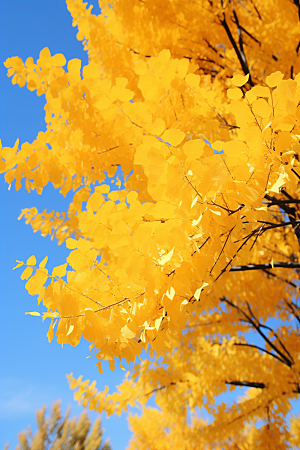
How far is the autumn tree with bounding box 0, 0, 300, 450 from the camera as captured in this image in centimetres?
79

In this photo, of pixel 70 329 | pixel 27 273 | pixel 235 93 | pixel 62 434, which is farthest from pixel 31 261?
pixel 62 434

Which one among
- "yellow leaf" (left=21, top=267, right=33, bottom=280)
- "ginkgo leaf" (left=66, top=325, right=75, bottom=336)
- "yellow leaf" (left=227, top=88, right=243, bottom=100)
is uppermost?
"yellow leaf" (left=227, top=88, right=243, bottom=100)

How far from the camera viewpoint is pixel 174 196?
75 cm

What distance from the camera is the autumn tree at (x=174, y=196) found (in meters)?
0.79

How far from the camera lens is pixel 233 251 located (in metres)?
0.83

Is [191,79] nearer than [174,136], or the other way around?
[174,136]

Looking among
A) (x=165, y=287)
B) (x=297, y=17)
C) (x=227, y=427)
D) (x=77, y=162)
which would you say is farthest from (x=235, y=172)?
(x=227, y=427)

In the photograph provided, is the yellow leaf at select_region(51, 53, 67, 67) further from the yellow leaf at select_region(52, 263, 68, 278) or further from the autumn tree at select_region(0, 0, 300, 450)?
the yellow leaf at select_region(52, 263, 68, 278)

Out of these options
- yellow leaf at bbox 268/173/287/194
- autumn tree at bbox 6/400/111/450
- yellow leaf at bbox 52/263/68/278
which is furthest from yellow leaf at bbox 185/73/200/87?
autumn tree at bbox 6/400/111/450

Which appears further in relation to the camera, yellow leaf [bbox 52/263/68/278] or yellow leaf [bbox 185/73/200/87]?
yellow leaf [bbox 185/73/200/87]

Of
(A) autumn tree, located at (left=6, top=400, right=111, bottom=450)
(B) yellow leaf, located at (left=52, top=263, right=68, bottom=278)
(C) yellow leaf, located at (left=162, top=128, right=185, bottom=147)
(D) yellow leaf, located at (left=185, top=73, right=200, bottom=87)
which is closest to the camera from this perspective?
(C) yellow leaf, located at (left=162, top=128, right=185, bottom=147)

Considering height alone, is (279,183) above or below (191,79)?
below

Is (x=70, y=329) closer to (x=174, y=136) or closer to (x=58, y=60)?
(x=174, y=136)

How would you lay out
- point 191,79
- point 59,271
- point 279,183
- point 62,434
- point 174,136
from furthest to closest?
point 62,434
point 191,79
point 59,271
point 174,136
point 279,183
